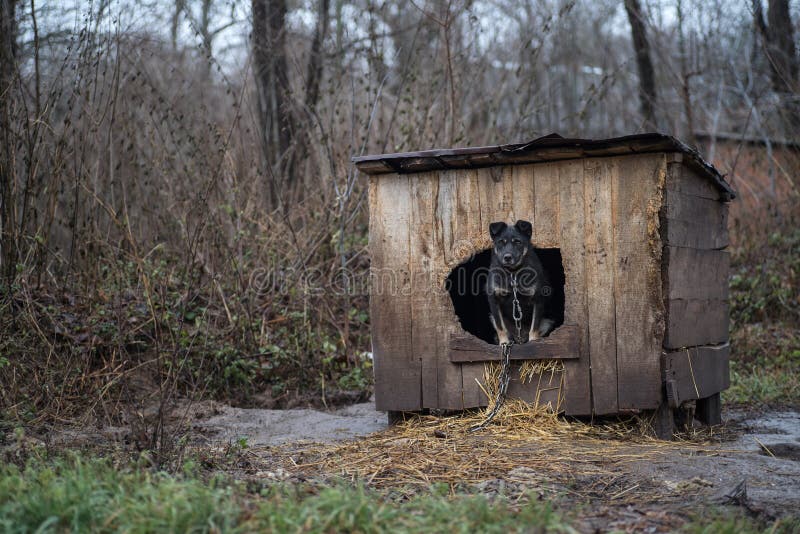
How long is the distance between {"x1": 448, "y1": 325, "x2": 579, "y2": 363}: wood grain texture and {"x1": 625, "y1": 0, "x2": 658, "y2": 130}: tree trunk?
24.4 ft

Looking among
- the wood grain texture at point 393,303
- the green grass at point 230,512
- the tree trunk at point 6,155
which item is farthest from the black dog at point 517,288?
the tree trunk at point 6,155

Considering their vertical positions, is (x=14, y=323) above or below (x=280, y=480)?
above

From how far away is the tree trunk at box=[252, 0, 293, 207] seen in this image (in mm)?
10062

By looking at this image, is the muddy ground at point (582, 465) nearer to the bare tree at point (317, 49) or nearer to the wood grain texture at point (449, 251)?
the wood grain texture at point (449, 251)

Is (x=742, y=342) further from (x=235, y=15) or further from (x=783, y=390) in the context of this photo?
(x=235, y=15)

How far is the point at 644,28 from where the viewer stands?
12922 millimetres

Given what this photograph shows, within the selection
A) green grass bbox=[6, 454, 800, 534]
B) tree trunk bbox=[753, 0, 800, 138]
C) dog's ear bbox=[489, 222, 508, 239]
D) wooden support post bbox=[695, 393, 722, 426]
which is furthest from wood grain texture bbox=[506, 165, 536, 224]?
tree trunk bbox=[753, 0, 800, 138]

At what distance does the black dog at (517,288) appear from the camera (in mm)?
6043

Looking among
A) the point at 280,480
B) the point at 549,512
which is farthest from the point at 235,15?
the point at 549,512

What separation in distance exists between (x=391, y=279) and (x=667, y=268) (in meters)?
1.98

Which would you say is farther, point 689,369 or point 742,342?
point 742,342

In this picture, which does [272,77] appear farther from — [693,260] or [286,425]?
[693,260]

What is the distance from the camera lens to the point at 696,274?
6078 millimetres

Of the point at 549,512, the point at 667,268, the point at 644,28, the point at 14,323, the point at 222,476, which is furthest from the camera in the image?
the point at 644,28
